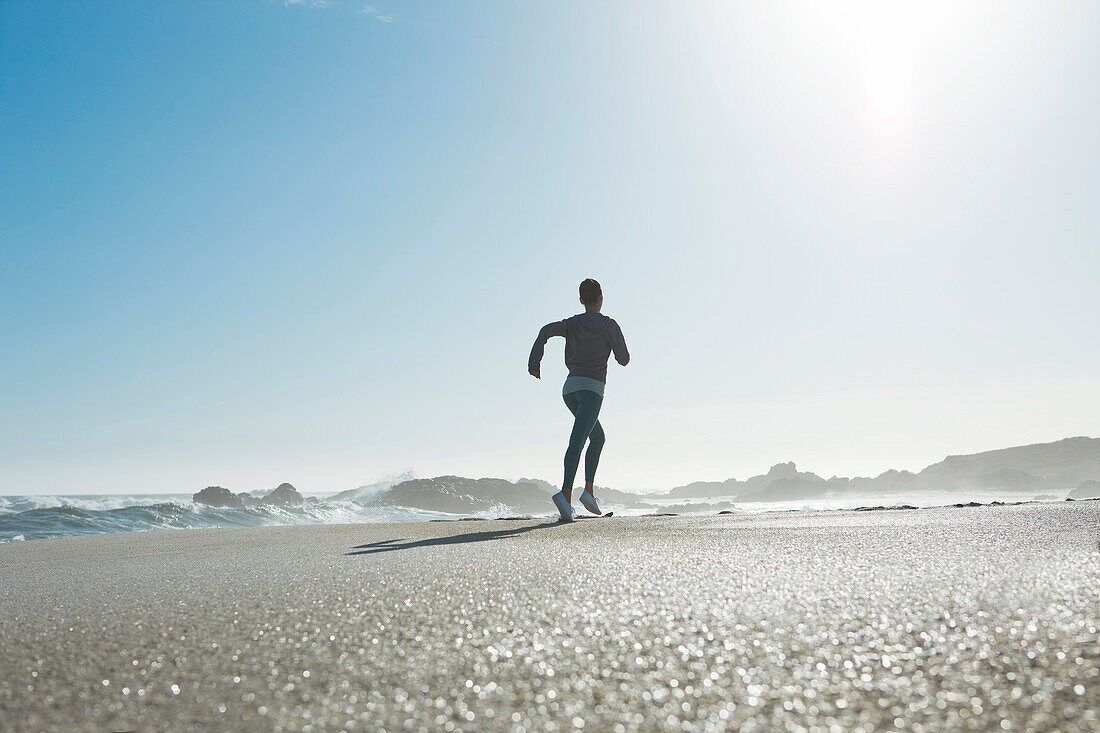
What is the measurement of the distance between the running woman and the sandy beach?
289 cm

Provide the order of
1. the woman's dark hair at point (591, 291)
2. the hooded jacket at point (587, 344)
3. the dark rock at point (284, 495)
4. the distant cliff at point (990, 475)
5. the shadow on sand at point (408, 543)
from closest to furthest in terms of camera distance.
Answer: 1. the shadow on sand at point (408, 543)
2. the hooded jacket at point (587, 344)
3. the woman's dark hair at point (591, 291)
4. the dark rock at point (284, 495)
5. the distant cliff at point (990, 475)

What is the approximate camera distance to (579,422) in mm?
4781

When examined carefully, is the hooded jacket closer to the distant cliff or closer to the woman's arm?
the woman's arm

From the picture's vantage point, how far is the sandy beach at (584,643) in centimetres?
67

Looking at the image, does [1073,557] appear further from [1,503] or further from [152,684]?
[1,503]

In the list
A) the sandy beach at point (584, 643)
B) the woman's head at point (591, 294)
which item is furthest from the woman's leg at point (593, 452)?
the sandy beach at point (584, 643)

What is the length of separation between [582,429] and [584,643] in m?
3.84

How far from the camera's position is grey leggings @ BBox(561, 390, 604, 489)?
15.4 feet

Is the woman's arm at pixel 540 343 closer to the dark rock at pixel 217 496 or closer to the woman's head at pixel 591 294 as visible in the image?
the woman's head at pixel 591 294

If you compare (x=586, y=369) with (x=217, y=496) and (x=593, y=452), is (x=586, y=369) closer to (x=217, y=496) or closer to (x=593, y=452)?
(x=593, y=452)

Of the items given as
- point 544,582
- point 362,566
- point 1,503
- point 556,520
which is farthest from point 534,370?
point 1,503

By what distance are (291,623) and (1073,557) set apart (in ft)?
5.78

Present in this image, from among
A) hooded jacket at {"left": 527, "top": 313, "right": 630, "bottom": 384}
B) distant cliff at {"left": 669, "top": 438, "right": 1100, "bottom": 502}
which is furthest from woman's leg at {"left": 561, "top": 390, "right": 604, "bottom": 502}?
distant cliff at {"left": 669, "top": 438, "right": 1100, "bottom": 502}

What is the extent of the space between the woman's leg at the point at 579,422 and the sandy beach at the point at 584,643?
2.79 metres
